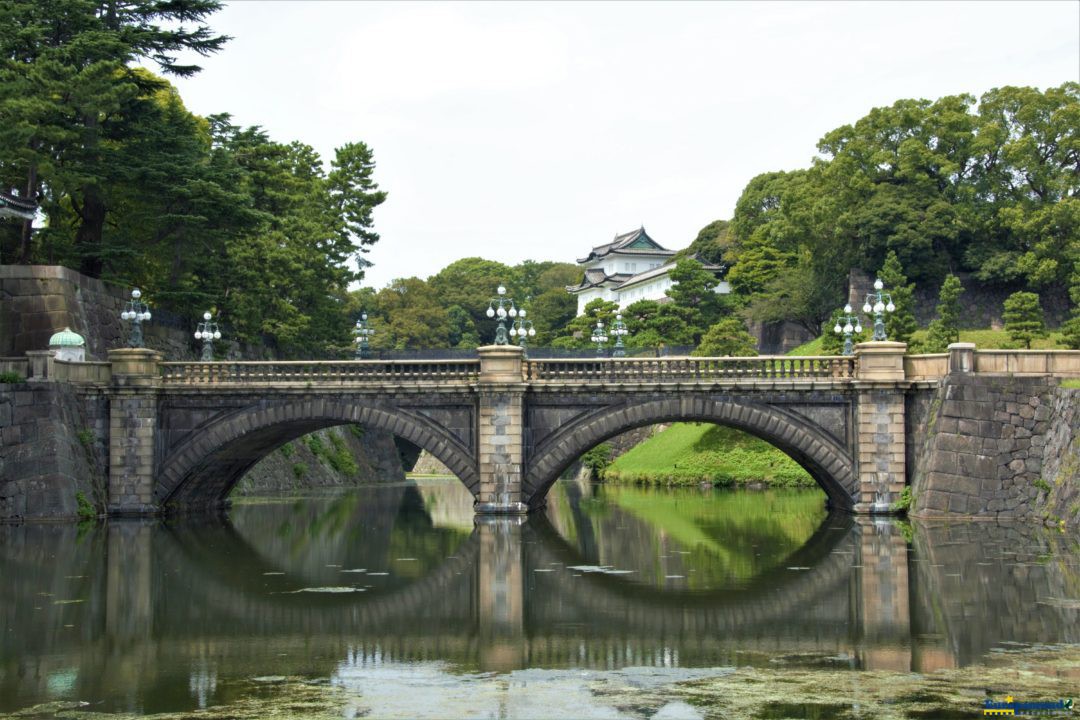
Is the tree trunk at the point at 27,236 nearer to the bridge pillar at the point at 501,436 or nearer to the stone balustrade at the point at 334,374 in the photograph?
the stone balustrade at the point at 334,374

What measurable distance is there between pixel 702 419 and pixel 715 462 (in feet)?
69.9

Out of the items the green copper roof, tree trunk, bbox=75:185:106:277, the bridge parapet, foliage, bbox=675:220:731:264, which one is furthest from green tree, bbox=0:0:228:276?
foliage, bbox=675:220:731:264

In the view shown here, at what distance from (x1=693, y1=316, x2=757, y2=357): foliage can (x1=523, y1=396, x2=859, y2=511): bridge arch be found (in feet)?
90.7

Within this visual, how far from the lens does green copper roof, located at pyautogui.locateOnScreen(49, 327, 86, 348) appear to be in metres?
43.4

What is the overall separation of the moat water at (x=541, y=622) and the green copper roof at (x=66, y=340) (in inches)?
276

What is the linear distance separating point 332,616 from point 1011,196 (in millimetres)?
60039

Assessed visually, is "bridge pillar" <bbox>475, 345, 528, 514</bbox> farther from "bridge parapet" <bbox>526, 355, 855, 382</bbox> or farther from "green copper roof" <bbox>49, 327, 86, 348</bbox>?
"green copper roof" <bbox>49, 327, 86, 348</bbox>

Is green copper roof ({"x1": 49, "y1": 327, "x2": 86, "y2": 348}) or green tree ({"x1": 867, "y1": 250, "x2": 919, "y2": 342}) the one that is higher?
green tree ({"x1": 867, "y1": 250, "x2": 919, "y2": 342})

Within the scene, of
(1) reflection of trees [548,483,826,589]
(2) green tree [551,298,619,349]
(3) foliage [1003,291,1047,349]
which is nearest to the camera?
(1) reflection of trees [548,483,826,589]

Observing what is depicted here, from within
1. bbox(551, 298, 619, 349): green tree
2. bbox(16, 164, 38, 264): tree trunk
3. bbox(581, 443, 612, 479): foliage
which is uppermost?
bbox(551, 298, 619, 349): green tree

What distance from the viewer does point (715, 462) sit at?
63.7 meters

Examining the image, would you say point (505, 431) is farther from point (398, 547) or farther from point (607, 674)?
point (607, 674)

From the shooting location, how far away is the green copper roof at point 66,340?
4344cm

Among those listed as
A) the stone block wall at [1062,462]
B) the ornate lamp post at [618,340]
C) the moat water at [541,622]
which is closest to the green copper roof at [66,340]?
the moat water at [541,622]
